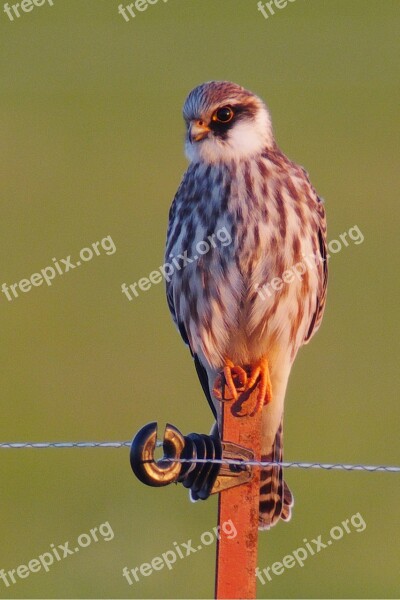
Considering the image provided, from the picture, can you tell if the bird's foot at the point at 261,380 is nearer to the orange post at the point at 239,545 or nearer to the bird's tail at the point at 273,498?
the bird's tail at the point at 273,498

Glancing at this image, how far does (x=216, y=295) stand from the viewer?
5.86 metres

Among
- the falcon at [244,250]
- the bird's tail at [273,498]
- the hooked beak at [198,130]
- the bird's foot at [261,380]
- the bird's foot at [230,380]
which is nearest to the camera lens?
the bird's foot at [230,380]

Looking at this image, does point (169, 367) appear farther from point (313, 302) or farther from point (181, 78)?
point (181, 78)

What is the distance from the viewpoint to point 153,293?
12.5 meters

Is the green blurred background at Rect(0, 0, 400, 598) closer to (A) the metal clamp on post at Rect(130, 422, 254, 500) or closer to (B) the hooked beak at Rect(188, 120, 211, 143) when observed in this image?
(B) the hooked beak at Rect(188, 120, 211, 143)

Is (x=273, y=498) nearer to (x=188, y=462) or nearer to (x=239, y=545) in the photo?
(x=239, y=545)

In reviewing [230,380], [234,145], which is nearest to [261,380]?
[230,380]

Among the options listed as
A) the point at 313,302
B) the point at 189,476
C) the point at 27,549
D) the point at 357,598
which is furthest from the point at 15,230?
the point at 189,476

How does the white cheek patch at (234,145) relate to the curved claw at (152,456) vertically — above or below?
above

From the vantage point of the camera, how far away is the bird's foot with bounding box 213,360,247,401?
5.16 m

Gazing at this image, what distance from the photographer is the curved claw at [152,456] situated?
4020 mm

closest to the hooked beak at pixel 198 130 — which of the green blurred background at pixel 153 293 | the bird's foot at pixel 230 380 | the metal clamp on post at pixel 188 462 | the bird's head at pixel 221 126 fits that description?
the bird's head at pixel 221 126

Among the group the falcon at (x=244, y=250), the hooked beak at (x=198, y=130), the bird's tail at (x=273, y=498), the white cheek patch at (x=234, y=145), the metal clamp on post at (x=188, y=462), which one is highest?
the hooked beak at (x=198, y=130)

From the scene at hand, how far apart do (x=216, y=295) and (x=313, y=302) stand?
1.62 feet
